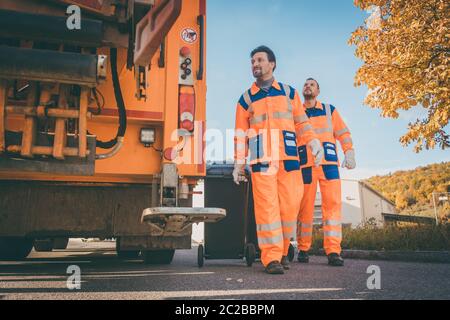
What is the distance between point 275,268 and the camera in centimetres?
322

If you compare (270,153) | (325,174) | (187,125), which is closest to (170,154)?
(187,125)

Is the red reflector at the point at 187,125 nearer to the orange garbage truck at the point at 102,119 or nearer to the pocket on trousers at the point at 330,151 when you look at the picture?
the orange garbage truck at the point at 102,119

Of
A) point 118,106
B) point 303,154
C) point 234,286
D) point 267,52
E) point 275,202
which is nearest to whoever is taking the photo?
point 234,286

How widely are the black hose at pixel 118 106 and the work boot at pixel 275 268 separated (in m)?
1.58

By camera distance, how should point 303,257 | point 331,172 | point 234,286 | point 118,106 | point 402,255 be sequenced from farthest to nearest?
1. point 402,255
2. point 303,257
3. point 331,172
4. point 118,106
5. point 234,286

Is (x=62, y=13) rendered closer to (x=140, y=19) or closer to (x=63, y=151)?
(x=140, y=19)

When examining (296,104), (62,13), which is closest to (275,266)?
(296,104)

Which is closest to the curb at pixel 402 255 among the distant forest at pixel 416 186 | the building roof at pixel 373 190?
the distant forest at pixel 416 186

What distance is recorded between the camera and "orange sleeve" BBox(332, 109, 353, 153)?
4887mm

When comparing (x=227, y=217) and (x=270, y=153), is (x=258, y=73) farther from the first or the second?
(x=227, y=217)

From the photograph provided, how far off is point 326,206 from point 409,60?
357 cm

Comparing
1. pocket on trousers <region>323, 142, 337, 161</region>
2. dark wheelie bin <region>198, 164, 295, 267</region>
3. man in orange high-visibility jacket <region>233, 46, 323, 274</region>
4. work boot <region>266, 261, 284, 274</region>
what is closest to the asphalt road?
work boot <region>266, 261, 284, 274</region>

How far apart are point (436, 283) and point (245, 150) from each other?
6.22ft
